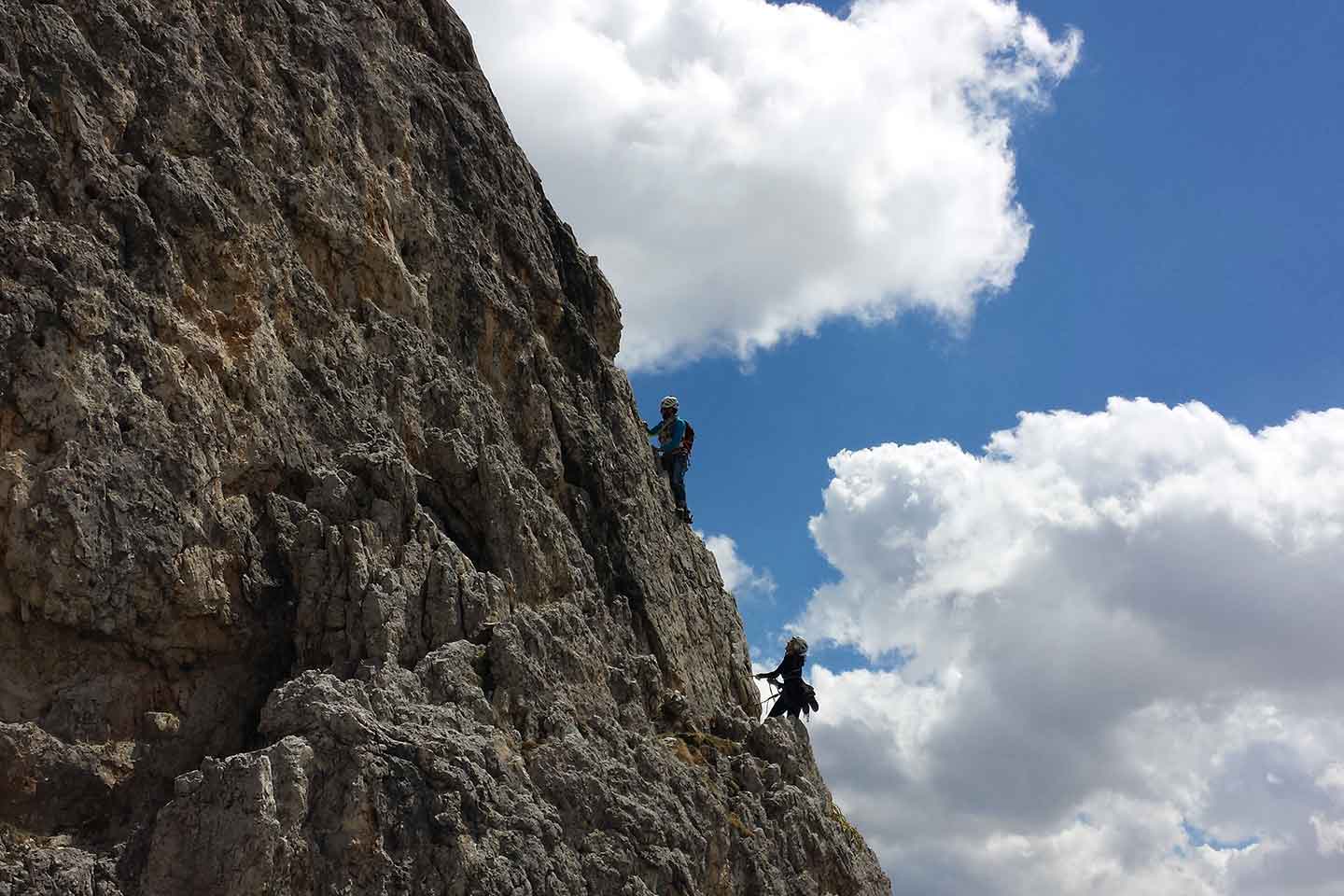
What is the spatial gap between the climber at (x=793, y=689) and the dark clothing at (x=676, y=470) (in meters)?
3.89

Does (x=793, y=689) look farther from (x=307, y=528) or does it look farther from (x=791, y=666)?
(x=307, y=528)

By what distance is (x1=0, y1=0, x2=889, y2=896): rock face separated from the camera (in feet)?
48.0

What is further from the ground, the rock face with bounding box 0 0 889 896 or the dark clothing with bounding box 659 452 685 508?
the dark clothing with bounding box 659 452 685 508

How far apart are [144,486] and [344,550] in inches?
104

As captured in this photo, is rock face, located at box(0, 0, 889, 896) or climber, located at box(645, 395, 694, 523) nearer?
rock face, located at box(0, 0, 889, 896)

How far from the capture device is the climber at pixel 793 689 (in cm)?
2716

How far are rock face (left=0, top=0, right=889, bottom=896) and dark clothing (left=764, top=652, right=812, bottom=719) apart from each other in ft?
8.97

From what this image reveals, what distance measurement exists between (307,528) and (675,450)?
40.6 ft

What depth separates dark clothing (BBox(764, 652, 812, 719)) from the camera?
27.2m

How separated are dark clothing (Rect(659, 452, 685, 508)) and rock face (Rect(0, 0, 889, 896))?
410cm

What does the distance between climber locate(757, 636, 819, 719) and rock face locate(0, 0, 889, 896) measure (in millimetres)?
2737

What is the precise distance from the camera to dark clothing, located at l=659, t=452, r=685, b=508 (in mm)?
28750

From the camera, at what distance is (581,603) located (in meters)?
21.7

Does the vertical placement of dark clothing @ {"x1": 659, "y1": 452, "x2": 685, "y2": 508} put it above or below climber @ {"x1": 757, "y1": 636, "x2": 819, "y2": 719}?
above
